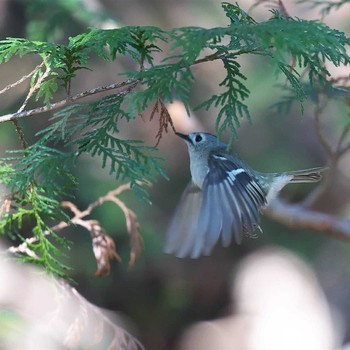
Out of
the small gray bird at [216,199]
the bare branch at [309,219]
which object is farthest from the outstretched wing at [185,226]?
the bare branch at [309,219]

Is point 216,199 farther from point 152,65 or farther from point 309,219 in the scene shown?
point 309,219

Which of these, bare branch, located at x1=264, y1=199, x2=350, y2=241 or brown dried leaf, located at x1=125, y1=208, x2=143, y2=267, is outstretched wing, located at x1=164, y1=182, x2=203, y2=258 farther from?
bare branch, located at x1=264, y1=199, x2=350, y2=241

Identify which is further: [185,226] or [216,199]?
[185,226]

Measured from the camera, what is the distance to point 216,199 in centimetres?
136

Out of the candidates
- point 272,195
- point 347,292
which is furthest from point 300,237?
point 272,195

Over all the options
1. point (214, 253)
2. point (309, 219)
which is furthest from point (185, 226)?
point (214, 253)

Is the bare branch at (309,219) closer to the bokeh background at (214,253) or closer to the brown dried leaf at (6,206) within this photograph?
the bokeh background at (214,253)

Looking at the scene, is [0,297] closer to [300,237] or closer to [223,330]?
[223,330]

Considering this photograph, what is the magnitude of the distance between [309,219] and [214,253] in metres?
1.86

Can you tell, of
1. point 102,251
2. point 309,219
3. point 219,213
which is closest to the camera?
point 219,213

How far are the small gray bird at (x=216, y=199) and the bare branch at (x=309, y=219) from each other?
603 mm

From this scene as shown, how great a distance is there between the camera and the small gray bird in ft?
4.08

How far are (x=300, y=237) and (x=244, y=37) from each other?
331 centimetres

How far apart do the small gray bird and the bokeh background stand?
4.59ft
